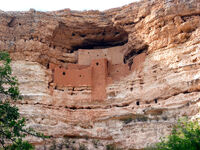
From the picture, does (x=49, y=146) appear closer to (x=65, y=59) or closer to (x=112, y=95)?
(x=112, y=95)

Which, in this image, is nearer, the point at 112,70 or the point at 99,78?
the point at 99,78

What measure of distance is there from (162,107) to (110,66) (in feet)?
16.2

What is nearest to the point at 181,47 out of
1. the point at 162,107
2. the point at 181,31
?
the point at 181,31

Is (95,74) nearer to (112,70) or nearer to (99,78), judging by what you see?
(99,78)

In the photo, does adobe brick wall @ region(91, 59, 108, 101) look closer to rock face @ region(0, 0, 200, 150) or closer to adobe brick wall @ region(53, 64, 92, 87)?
rock face @ region(0, 0, 200, 150)

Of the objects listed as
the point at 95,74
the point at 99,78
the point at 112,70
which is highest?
the point at 112,70

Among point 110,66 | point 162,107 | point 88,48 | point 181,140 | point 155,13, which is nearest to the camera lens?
point 181,140

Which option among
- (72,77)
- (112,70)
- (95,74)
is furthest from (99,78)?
(72,77)

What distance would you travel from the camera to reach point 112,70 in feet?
63.5

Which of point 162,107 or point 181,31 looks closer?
point 162,107

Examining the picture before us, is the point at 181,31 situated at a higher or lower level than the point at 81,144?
higher

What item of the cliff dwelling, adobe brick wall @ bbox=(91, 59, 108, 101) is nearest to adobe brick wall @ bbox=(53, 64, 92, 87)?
the cliff dwelling

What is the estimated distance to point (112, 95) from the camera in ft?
59.7

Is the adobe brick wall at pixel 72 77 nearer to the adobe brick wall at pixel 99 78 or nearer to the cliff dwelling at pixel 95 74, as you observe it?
the cliff dwelling at pixel 95 74
